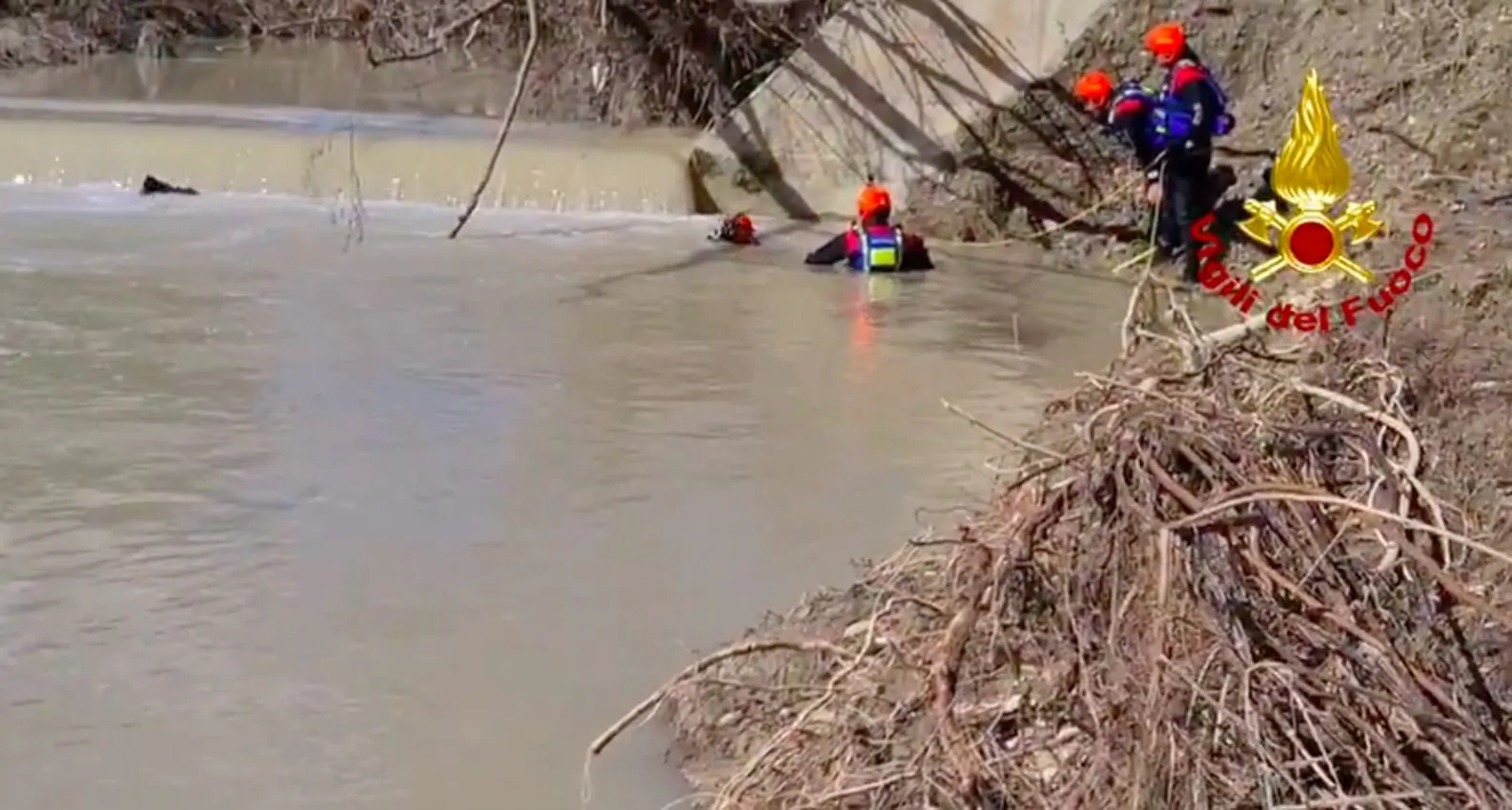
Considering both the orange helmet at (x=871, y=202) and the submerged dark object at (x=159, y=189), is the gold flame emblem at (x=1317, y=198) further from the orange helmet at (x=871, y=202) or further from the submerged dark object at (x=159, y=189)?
the submerged dark object at (x=159, y=189)

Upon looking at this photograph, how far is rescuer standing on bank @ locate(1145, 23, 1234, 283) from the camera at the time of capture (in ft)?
30.4

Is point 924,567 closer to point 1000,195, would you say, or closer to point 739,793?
point 739,793

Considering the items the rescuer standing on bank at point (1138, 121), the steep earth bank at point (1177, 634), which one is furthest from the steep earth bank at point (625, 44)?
the steep earth bank at point (1177, 634)

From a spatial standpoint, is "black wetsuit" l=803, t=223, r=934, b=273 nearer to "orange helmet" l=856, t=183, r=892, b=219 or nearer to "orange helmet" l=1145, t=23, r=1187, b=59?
"orange helmet" l=856, t=183, r=892, b=219

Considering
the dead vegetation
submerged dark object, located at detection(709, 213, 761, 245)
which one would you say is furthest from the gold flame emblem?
submerged dark object, located at detection(709, 213, 761, 245)

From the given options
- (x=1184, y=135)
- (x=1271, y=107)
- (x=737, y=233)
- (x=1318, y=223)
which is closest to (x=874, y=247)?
(x=737, y=233)

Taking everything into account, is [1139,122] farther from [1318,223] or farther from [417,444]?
[417,444]

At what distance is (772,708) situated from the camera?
149 inches

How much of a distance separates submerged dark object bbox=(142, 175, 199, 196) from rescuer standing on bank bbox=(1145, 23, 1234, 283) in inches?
207

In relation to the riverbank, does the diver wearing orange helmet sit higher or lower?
higher

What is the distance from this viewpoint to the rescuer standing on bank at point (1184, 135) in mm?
9266

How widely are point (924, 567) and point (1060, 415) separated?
1.18 feet

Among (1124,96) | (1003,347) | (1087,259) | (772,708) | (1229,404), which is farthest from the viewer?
(1087,259)

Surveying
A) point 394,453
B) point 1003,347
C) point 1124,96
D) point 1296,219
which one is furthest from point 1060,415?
point 1124,96
